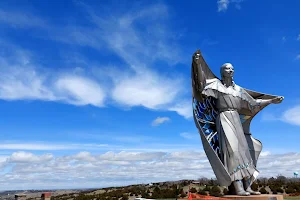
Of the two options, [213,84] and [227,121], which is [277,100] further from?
[213,84]

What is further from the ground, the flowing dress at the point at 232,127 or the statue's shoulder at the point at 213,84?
the statue's shoulder at the point at 213,84

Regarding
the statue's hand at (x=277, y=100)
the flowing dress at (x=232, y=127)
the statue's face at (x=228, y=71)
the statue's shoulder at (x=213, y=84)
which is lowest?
the flowing dress at (x=232, y=127)

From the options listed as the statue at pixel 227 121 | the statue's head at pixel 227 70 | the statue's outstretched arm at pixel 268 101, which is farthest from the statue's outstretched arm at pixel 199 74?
the statue's outstretched arm at pixel 268 101

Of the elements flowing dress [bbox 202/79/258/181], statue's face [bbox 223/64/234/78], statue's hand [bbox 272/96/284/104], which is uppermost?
statue's face [bbox 223/64/234/78]

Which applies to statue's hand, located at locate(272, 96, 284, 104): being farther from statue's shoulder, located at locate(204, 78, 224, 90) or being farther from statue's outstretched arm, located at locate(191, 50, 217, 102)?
statue's outstretched arm, located at locate(191, 50, 217, 102)

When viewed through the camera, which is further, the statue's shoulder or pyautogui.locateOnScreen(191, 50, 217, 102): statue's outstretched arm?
the statue's shoulder

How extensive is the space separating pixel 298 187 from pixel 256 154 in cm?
1858

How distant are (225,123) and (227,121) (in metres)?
0.13

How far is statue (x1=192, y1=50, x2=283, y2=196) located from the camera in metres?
12.9

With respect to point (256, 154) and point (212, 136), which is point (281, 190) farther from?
point (212, 136)

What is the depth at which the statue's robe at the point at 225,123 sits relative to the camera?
1296 cm

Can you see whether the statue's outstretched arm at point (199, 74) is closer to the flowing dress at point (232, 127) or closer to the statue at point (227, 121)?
the statue at point (227, 121)

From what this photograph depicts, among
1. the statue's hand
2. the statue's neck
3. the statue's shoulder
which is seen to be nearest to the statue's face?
the statue's neck

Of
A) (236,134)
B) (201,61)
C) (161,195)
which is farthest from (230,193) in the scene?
(161,195)
